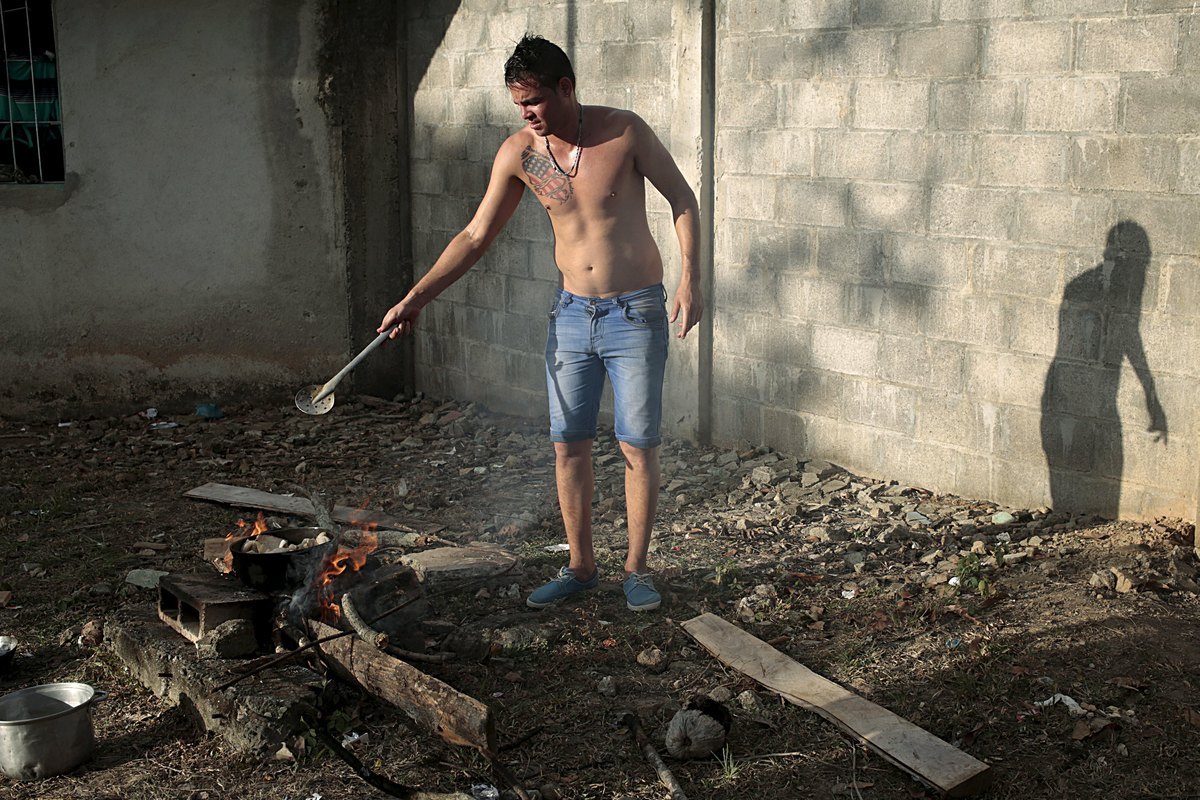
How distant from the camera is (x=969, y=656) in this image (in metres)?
4.61

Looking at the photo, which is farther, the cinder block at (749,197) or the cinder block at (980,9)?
the cinder block at (749,197)

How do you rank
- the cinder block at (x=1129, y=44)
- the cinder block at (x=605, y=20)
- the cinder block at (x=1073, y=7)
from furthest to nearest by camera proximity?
the cinder block at (x=605, y=20)
the cinder block at (x=1073, y=7)
the cinder block at (x=1129, y=44)

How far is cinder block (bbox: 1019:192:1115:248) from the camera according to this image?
5648 mm

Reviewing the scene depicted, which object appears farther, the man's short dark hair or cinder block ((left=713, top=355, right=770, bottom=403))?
cinder block ((left=713, top=355, right=770, bottom=403))

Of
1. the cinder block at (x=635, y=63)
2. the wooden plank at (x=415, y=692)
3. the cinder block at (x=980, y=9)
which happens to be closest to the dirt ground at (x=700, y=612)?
the wooden plank at (x=415, y=692)

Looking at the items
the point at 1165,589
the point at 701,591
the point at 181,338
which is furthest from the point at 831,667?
the point at 181,338

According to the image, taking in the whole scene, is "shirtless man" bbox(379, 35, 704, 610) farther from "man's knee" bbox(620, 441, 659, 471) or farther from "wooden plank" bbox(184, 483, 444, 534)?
"wooden plank" bbox(184, 483, 444, 534)

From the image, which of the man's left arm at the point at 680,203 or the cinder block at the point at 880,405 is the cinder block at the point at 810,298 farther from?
the man's left arm at the point at 680,203

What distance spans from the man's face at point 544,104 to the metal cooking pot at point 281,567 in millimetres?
1840

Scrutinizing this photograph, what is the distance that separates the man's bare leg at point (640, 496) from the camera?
5043 millimetres

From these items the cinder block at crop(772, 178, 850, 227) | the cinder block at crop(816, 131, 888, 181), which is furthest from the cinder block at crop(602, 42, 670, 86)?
the cinder block at crop(816, 131, 888, 181)

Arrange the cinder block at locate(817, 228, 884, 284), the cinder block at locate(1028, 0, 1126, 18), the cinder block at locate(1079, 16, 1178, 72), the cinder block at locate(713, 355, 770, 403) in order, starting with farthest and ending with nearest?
the cinder block at locate(713, 355, 770, 403) < the cinder block at locate(817, 228, 884, 284) < the cinder block at locate(1028, 0, 1126, 18) < the cinder block at locate(1079, 16, 1178, 72)

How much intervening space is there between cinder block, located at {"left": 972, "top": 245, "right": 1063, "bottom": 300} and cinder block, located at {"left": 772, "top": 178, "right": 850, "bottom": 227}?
88cm

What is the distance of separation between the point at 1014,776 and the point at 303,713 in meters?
2.29
